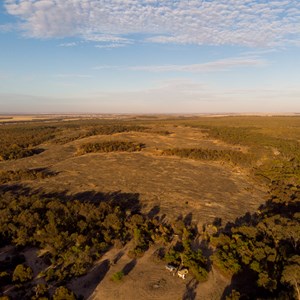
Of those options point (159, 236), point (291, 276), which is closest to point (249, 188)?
point (159, 236)

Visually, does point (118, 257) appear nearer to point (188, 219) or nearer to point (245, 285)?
point (245, 285)

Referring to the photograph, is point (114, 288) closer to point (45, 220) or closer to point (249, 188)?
point (45, 220)

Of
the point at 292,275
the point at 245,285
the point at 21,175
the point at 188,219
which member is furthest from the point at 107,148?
the point at 292,275

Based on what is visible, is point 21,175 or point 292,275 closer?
point 292,275

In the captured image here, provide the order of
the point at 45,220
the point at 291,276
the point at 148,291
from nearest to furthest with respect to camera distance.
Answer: the point at 291,276 < the point at 148,291 < the point at 45,220

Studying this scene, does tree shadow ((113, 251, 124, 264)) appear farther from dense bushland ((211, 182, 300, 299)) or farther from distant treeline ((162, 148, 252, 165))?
distant treeline ((162, 148, 252, 165))

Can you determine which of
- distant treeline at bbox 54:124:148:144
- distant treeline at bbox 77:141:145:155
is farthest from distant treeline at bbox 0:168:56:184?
distant treeline at bbox 54:124:148:144
